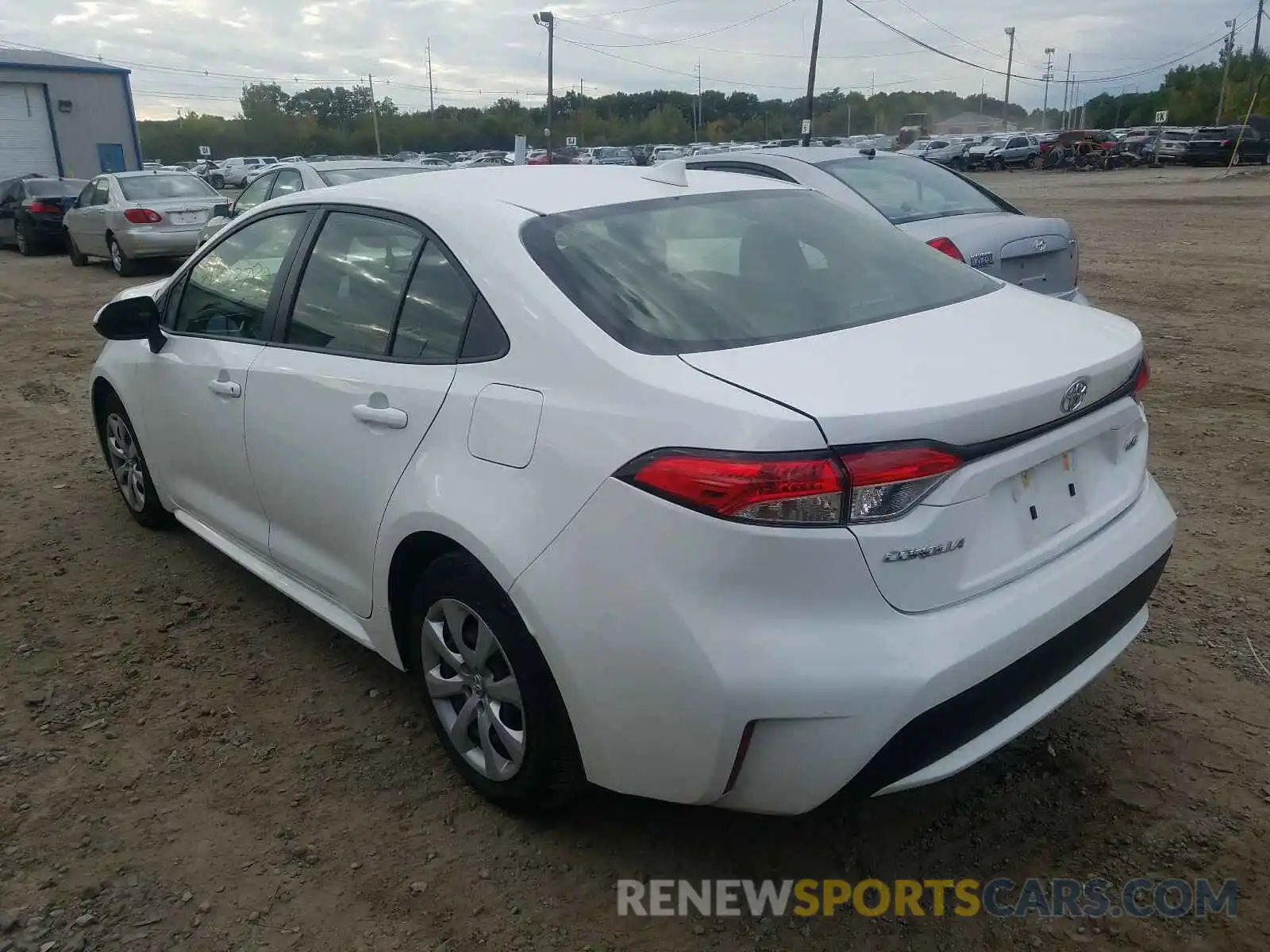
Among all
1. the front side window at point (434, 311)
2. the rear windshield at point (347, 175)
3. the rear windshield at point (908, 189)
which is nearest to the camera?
the front side window at point (434, 311)

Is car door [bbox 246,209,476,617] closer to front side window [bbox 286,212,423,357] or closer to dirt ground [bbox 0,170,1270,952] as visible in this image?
front side window [bbox 286,212,423,357]

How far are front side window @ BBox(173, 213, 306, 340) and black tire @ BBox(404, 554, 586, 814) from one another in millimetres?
1369

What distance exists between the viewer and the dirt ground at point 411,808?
2383 mm

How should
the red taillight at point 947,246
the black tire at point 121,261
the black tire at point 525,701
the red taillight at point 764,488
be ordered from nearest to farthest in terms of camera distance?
the red taillight at point 764,488, the black tire at point 525,701, the red taillight at point 947,246, the black tire at point 121,261

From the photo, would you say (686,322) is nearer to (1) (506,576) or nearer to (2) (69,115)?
(1) (506,576)

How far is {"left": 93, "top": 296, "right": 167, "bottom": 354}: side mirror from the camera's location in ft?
12.8

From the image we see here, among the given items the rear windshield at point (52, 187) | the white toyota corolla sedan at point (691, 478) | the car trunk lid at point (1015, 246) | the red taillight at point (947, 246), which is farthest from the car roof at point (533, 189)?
the rear windshield at point (52, 187)

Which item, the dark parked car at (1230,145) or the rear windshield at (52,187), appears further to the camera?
the dark parked car at (1230,145)

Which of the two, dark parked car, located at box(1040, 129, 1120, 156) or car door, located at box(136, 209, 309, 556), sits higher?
dark parked car, located at box(1040, 129, 1120, 156)

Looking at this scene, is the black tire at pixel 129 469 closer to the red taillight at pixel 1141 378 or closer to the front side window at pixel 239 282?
the front side window at pixel 239 282

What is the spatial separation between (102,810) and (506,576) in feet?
4.80

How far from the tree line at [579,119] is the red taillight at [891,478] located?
71058 mm

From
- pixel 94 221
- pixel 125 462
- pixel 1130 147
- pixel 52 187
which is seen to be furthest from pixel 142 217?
pixel 1130 147

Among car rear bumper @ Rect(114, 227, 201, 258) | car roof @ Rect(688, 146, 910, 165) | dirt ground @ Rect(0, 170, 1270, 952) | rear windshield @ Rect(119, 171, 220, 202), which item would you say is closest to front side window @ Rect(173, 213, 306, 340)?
dirt ground @ Rect(0, 170, 1270, 952)
